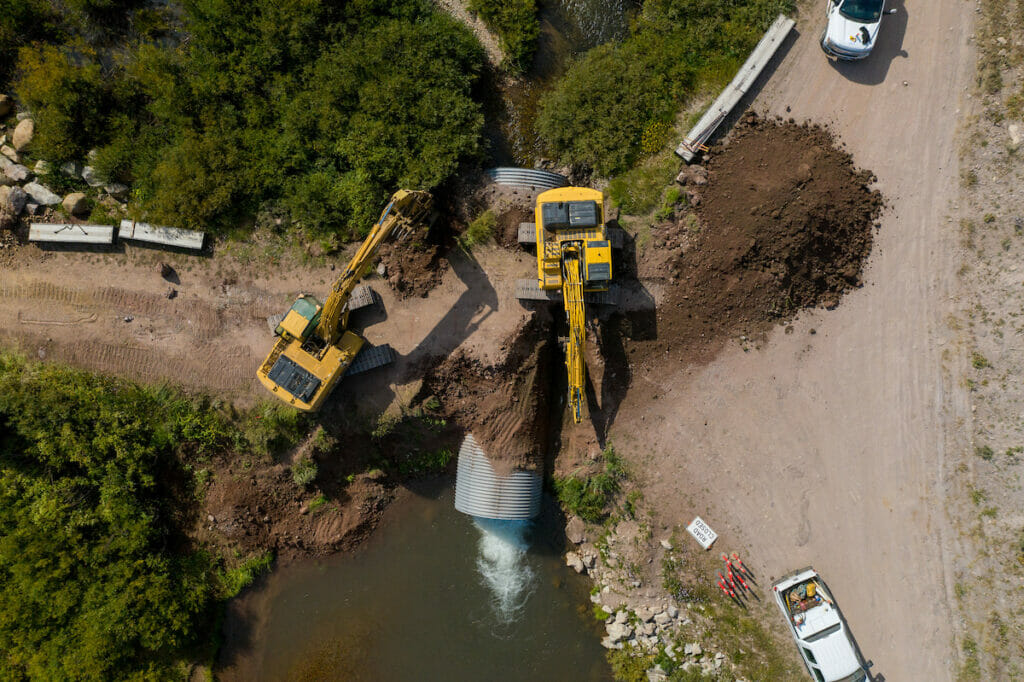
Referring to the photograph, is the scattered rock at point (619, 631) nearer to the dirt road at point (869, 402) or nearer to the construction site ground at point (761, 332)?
A: the construction site ground at point (761, 332)

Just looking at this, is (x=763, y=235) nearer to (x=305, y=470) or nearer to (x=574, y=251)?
(x=574, y=251)

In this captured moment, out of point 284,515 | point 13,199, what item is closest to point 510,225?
point 284,515

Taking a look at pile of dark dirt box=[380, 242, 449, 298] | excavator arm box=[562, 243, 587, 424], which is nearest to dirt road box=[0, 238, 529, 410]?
pile of dark dirt box=[380, 242, 449, 298]

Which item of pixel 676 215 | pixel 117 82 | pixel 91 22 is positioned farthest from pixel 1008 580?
pixel 91 22

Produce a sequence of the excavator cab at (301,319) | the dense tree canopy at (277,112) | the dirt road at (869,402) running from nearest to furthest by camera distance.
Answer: the excavator cab at (301,319), the dirt road at (869,402), the dense tree canopy at (277,112)

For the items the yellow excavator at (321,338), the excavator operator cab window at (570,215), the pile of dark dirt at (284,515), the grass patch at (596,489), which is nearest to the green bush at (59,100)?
the yellow excavator at (321,338)
